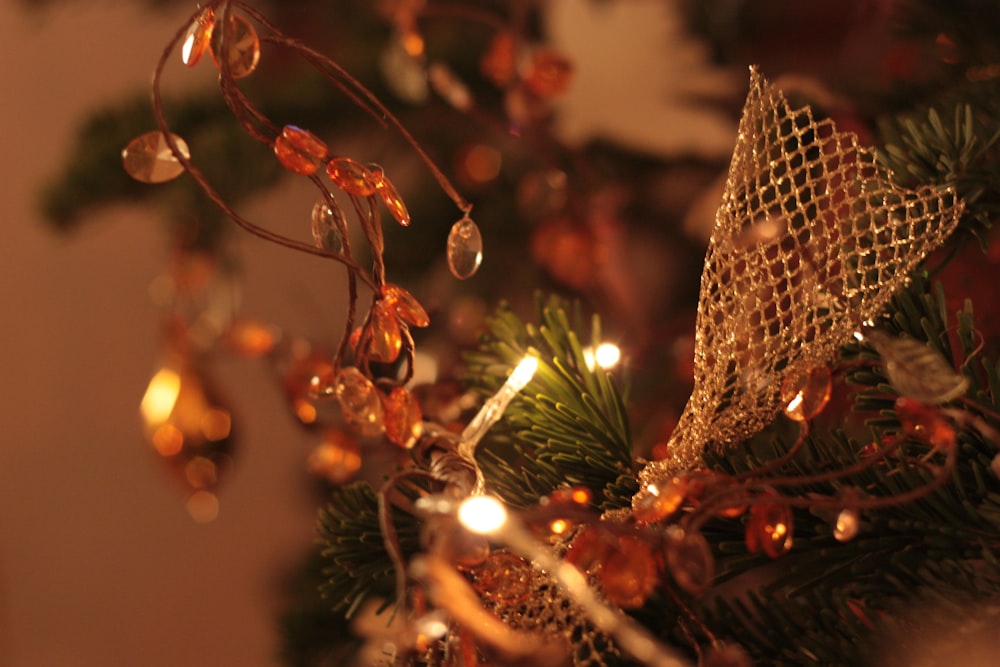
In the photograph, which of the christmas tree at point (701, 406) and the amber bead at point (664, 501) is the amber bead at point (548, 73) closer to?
the christmas tree at point (701, 406)

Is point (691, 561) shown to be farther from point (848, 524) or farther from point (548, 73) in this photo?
point (548, 73)

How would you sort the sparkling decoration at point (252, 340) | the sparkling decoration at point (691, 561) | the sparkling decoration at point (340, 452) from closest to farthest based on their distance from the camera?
the sparkling decoration at point (691, 561) → the sparkling decoration at point (340, 452) → the sparkling decoration at point (252, 340)

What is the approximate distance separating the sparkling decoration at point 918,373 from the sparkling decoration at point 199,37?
0.21 metres

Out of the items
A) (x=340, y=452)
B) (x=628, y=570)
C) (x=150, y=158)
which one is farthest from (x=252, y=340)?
(x=628, y=570)

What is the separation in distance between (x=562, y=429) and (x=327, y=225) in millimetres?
105

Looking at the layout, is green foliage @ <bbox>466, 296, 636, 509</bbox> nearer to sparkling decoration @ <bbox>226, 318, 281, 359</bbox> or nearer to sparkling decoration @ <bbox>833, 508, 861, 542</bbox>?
sparkling decoration @ <bbox>833, 508, 861, 542</bbox>

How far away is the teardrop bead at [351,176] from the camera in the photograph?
275 mm

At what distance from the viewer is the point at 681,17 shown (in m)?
0.61

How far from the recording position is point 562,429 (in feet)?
1.05

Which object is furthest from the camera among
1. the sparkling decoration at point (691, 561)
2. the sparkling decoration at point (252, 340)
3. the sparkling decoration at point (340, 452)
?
the sparkling decoration at point (252, 340)

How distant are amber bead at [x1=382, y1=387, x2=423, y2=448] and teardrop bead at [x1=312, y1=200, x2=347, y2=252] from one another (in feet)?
0.16

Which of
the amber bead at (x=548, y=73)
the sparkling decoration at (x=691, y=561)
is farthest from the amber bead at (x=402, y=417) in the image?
the amber bead at (x=548, y=73)

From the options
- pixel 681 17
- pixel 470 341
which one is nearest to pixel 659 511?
pixel 470 341

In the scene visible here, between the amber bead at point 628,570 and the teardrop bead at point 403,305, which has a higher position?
the teardrop bead at point 403,305
